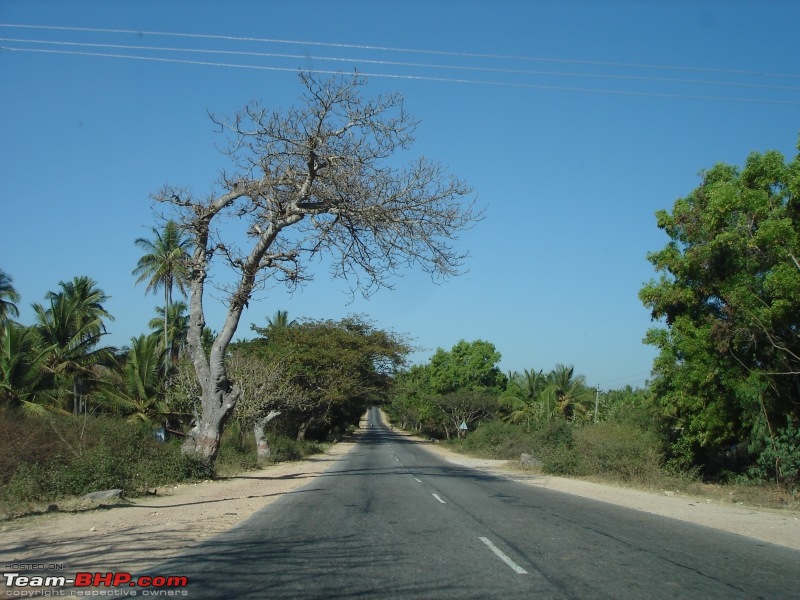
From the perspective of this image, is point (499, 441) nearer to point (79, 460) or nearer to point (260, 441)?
point (260, 441)

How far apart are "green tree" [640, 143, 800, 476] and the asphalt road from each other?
25.7 ft

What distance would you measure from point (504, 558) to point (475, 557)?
0.38 m

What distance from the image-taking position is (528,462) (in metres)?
35.7

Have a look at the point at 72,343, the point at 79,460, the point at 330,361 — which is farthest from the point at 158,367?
the point at 79,460

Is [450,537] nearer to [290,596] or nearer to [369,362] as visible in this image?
[290,596]

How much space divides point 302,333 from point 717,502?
37.2 metres

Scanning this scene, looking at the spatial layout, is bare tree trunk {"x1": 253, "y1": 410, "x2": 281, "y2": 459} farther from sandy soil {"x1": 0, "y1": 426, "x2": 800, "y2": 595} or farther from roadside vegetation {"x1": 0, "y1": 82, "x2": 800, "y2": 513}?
sandy soil {"x1": 0, "y1": 426, "x2": 800, "y2": 595}

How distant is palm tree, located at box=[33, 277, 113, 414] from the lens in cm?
3672

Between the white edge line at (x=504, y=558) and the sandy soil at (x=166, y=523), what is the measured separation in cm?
430

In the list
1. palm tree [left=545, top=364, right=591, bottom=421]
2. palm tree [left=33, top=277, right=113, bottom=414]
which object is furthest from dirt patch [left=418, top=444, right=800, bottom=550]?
palm tree [left=545, top=364, right=591, bottom=421]

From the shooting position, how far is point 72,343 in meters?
37.3

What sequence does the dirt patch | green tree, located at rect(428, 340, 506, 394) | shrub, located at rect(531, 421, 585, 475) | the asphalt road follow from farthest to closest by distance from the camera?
green tree, located at rect(428, 340, 506, 394) → shrub, located at rect(531, 421, 585, 475) → the dirt patch → the asphalt road

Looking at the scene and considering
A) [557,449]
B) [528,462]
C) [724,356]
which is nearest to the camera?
[724,356]

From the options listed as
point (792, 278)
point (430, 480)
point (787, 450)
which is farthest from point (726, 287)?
point (430, 480)
